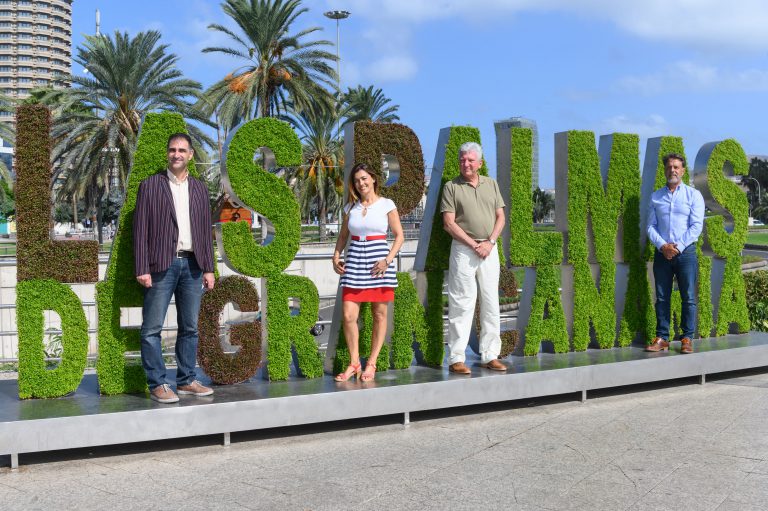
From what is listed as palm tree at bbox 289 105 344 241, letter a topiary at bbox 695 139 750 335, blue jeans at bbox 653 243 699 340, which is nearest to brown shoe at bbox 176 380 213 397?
blue jeans at bbox 653 243 699 340

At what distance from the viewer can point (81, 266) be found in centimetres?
629

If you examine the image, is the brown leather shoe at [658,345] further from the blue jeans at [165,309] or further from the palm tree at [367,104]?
the palm tree at [367,104]

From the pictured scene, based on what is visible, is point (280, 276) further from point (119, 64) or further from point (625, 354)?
point (119, 64)

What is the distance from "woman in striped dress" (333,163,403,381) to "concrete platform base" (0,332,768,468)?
365 millimetres

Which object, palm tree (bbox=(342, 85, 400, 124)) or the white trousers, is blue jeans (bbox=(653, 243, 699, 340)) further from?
palm tree (bbox=(342, 85, 400, 124))

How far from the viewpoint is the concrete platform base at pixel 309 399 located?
5461 millimetres

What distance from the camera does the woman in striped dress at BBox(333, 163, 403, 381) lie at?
22.1 ft

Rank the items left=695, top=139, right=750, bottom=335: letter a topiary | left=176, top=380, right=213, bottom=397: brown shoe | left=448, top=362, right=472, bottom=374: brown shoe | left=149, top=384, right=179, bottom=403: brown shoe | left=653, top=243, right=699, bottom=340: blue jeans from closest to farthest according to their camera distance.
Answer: left=149, top=384, right=179, bottom=403: brown shoe < left=176, top=380, right=213, bottom=397: brown shoe < left=448, top=362, right=472, bottom=374: brown shoe < left=653, top=243, right=699, bottom=340: blue jeans < left=695, top=139, right=750, bottom=335: letter a topiary

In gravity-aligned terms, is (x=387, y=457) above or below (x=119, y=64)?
below

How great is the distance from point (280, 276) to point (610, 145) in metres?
4.00

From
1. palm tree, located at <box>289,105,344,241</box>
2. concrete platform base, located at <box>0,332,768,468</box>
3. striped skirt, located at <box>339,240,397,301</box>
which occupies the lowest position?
concrete platform base, located at <box>0,332,768,468</box>

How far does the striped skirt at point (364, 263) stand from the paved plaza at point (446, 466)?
114 cm

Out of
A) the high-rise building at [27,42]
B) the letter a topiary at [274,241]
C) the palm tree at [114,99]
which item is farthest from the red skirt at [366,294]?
the high-rise building at [27,42]

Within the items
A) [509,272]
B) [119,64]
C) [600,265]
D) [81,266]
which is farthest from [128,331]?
[119,64]
